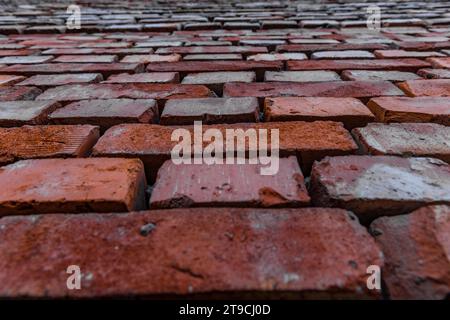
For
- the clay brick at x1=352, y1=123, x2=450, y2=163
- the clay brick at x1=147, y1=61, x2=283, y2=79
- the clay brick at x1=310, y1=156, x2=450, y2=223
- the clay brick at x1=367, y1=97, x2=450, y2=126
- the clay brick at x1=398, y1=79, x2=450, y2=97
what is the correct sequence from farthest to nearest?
1. the clay brick at x1=147, y1=61, x2=283, y2=79
2. the clay brick at x1=398, y1=79, x2=450, y2=97
3. the clay brick at x1=367, y1=97, x2=450, y2=126
4. the clay brick at x1=352, y1=123, x2=450, y2=163
5. the clay brick at x1=310, y1=156, x2=450, y2=223

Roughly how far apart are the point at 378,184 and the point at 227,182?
23cm

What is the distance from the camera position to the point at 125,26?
6.12 feet

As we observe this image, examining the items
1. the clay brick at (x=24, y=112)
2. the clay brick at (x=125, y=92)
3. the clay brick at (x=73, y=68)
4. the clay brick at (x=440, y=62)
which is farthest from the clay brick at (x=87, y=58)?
the clay brick at (x=440, y=62)

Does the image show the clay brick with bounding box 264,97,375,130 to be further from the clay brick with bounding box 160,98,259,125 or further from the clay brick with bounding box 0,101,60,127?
the clay brick with bounding box 0,101,60,127

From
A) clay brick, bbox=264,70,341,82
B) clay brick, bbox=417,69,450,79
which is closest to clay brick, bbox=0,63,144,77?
Result: clay brick, bbox=264,70,341,82

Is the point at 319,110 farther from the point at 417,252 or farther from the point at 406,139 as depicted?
the point at 417,252

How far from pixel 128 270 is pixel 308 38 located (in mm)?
1394

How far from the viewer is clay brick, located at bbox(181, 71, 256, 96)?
3.10ft

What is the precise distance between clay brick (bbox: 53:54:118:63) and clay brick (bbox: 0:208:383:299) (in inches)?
33.4

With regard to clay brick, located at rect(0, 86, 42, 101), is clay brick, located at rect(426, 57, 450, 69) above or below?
above

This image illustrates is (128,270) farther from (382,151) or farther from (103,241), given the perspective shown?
(382,151)

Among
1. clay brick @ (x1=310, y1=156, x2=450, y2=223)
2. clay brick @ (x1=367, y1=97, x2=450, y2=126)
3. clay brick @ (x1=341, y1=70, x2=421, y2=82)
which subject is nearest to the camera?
clay brick @ (x1=310, y1=156, x2=450, y2=223)

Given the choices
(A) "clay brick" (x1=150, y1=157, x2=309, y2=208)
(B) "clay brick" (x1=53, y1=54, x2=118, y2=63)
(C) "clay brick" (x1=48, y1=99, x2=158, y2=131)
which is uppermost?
(B) "clay brick" (x1=53, y1=54, x2=118, y2=63)
